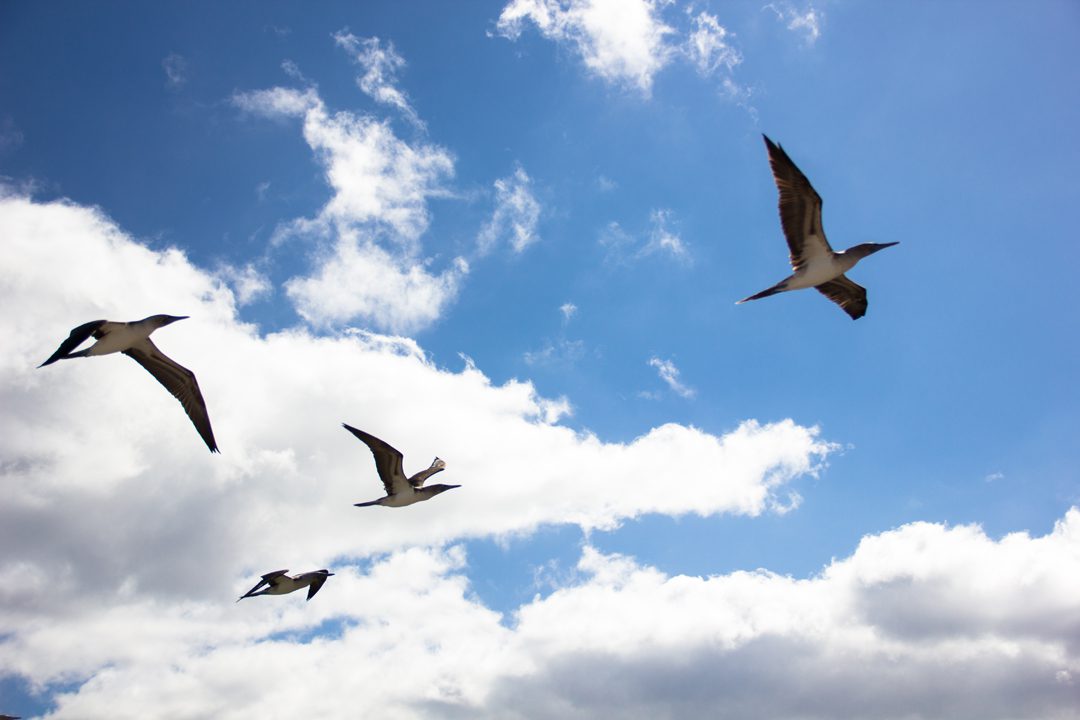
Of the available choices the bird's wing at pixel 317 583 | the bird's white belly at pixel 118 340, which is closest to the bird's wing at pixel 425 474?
the bird's wing at pixel 317 583

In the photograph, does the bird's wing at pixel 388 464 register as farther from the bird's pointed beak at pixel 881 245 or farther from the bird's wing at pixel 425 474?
the bird's pointed beak at pixel 881 245

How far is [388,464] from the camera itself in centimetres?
2667

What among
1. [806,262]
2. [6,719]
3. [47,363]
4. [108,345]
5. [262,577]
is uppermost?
[806,262]

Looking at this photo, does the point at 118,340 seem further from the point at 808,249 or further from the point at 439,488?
the point at 808,249

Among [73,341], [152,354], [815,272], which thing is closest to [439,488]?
[152,354]

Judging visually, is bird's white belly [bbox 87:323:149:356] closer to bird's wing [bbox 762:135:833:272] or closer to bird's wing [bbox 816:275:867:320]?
bird's wing [bbox 762:135:833:272]

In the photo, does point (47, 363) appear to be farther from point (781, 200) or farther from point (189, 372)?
point (781, 200)

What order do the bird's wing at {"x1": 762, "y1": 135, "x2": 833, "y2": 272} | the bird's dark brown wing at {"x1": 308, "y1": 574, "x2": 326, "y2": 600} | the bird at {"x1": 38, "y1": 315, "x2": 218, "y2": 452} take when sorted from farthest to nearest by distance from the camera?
the bird's dark brown wing at {"x1": 308, "y1": 574, "x2": 326, "y2": 600}
the bird at {"x1": 38, "y1": 315, "x2": 218, "y2": 452}
the bird's wing at {"x1": 762, "y1": 135, "x2": 833, "y2": 272}

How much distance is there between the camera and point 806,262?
2225 cm

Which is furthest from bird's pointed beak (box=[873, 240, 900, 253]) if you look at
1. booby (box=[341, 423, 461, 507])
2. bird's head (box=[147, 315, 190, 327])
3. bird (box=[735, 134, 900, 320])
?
bird's head (box=[147, 315, 190, 327])

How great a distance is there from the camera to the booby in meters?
25.9

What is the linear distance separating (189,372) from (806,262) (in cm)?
1862

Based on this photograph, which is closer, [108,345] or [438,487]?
[108,345]

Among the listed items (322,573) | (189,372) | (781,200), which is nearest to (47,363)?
(189,372)
